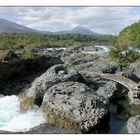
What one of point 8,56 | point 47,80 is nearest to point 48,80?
point 47,80

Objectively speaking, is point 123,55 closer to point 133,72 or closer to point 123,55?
point 123,55

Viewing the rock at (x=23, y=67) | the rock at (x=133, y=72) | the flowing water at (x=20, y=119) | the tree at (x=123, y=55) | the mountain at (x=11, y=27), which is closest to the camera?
the flowing water at (x=20, y=119)

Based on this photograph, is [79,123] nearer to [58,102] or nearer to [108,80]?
[58,102]

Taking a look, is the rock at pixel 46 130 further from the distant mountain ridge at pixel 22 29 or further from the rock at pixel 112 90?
the rock at pixel 112 90

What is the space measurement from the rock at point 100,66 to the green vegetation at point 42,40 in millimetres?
3226

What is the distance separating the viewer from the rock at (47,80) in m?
11.8

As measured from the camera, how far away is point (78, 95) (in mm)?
10484

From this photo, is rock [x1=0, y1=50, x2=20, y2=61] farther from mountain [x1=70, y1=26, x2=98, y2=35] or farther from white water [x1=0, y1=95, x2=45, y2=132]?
mountain [x1=70, y1=26, x2=98, y2=35]

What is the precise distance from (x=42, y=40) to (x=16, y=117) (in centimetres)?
203

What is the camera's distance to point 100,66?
16141 mm

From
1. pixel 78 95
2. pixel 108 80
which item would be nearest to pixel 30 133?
pixel 78 95

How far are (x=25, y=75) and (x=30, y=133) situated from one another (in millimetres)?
4792

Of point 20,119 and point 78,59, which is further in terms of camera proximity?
point 78,59

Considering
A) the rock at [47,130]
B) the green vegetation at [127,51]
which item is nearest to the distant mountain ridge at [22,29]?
the rock at [47,130]
